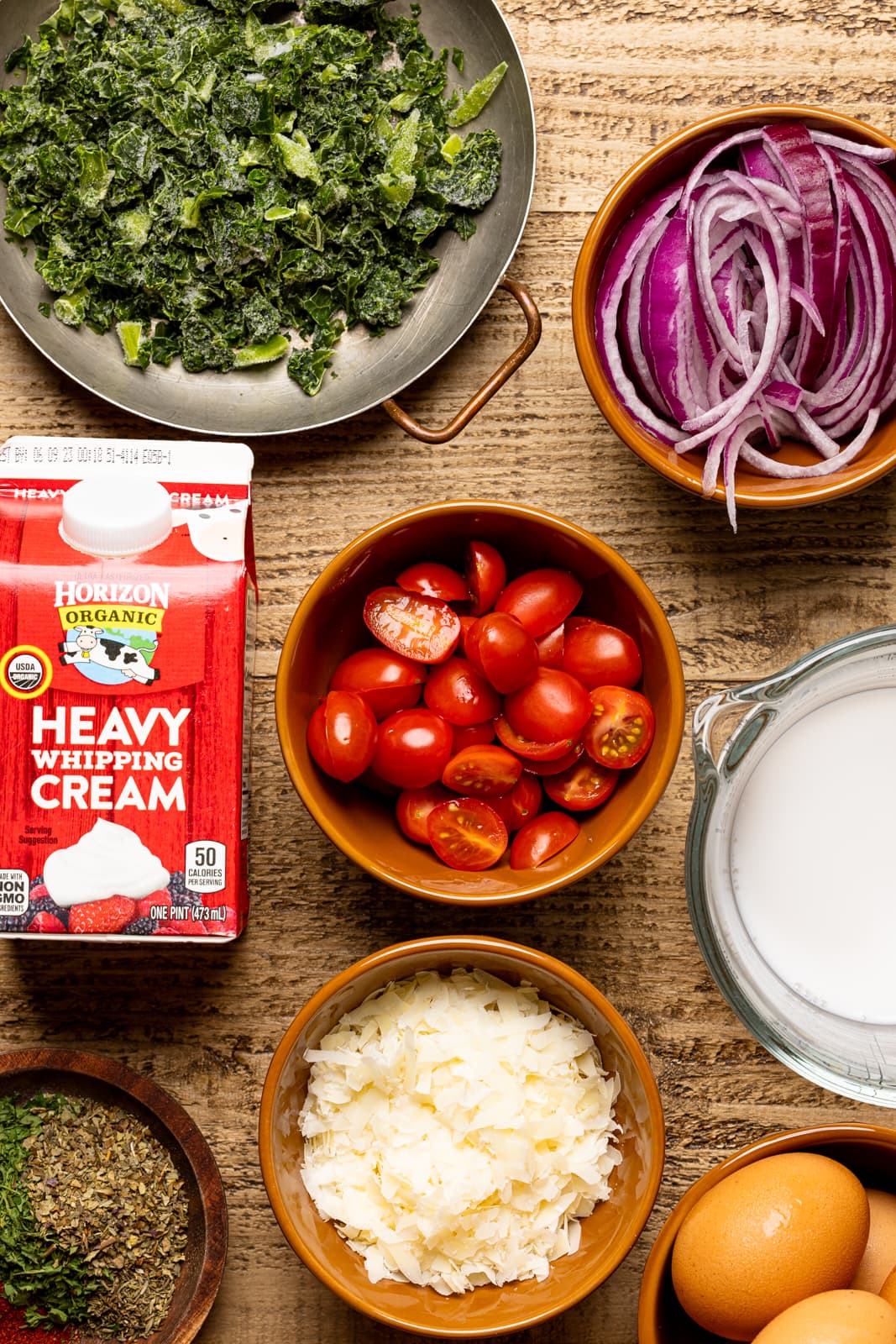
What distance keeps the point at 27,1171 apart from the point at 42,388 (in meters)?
0.88

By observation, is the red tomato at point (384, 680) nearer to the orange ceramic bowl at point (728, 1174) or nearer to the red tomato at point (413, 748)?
the red tomato at point (413, 748)

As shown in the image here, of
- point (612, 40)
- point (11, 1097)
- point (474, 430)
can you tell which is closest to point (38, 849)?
point (11, 1097)

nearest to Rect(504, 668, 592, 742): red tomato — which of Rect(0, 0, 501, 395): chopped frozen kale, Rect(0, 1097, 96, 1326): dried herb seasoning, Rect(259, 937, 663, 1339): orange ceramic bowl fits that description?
Rect(259, 937, 663, 1339): orange ceramic bowl

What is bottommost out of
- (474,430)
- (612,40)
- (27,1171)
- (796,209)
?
(27,1171)

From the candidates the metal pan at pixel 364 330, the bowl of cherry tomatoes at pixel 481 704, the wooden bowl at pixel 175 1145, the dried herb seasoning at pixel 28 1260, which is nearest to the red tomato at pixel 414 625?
the bowl of cherry tomatoes at pixel 481 704

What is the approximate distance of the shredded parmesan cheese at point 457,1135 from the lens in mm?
1148

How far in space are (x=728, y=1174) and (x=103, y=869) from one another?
692 mm

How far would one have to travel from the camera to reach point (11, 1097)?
127 cm

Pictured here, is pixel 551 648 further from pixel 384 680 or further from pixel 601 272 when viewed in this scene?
pixel 601 272

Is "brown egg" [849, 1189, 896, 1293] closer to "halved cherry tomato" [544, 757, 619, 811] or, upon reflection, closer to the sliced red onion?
"halved cherry tomato" [544, 757, 619, 811]

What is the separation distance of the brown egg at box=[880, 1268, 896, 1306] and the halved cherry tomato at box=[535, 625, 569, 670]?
0.66 metres

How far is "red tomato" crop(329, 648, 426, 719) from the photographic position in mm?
1182

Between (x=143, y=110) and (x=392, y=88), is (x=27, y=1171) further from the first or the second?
(x=392, y=88)

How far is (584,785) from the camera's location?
3.93 ft
